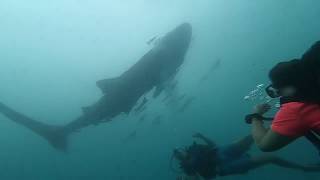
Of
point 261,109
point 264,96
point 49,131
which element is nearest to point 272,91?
point 261,109

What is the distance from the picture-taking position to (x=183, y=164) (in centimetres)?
1051

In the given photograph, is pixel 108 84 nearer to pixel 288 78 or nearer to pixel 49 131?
pixel 49 131

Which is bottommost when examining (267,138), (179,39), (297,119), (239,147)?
(239,147)

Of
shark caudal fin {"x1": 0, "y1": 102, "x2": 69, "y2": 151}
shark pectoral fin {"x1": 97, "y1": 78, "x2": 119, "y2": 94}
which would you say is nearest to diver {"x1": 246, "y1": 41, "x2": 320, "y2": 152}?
shark pectoral fin {"x1": 97, "y1": 78, "x2": 119, "y2": 94}

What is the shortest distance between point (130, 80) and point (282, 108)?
1256 cm

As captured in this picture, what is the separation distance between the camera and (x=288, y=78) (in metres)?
3.17

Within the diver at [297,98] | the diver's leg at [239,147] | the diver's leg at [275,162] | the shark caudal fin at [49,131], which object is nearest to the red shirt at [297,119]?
the diver at [297,98]

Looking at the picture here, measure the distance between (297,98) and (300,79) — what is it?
16 centimetres

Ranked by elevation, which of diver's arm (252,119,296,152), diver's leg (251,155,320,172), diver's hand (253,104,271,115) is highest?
diver's hand (253,104,271,115)

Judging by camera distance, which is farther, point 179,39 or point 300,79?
point 179,39

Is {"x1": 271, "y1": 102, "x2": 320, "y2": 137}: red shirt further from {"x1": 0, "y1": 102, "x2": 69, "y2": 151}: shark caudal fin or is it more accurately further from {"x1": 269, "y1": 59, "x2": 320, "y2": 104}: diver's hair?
{"x1": 0, "y1": 102, "x2": 69, "y2": 151}: shark caudal fin

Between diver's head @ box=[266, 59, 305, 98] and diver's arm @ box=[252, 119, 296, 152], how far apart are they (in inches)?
14.2

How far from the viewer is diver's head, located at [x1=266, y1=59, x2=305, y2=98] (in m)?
3.13

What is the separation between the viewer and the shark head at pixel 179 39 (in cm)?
1495
